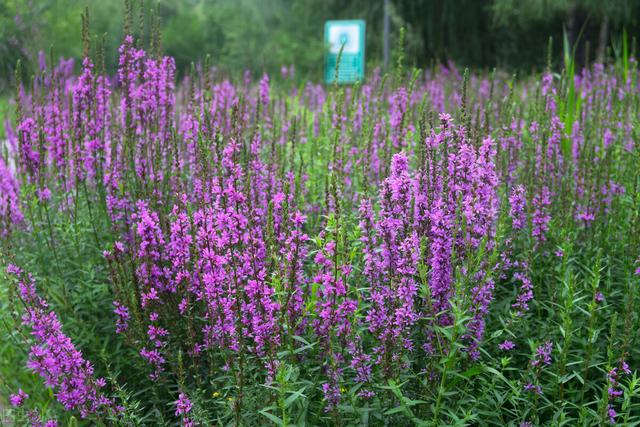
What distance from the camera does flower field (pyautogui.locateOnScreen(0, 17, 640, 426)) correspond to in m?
2.89

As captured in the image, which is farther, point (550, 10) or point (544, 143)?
point (550, 10)

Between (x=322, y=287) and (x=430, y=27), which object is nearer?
(x=322, y=287)

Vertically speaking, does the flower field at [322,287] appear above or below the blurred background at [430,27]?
below

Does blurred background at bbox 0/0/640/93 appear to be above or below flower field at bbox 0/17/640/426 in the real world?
above

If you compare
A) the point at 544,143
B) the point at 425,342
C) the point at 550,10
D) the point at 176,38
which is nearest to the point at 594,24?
the point at 550,10

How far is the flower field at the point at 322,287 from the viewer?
289cm

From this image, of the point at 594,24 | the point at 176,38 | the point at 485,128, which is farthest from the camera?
the point at 176,38

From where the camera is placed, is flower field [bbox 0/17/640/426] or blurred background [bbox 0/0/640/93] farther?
blurred background [bbox 0/0/640/93]

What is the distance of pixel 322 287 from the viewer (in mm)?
3053

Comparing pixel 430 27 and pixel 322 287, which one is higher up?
pixel 430 27

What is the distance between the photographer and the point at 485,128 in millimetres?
4016

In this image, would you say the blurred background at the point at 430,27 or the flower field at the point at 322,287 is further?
the blurred background at the point at 430,27

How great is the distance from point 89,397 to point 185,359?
2.57ft

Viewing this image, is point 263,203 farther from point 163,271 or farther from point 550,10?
point 550,10
